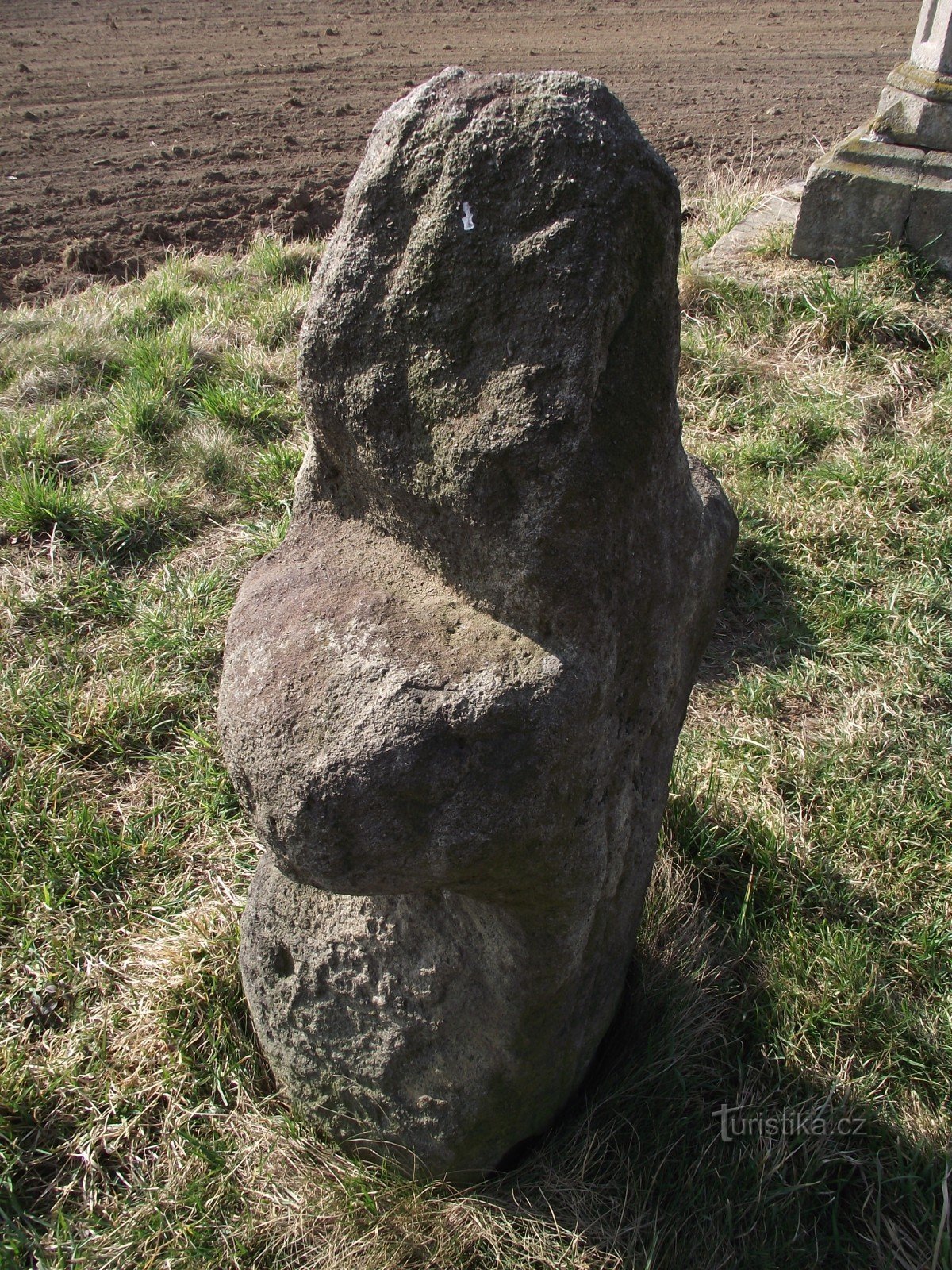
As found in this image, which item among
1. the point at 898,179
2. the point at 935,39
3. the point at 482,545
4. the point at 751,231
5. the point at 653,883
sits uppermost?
the point at 935,39

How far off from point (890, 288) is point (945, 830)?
273 cm

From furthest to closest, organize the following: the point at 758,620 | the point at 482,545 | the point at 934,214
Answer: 1. the point at 934,214
2. the point at 758,620
3. the point at 482,545

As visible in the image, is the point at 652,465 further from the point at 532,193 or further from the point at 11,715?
the point at 11,715

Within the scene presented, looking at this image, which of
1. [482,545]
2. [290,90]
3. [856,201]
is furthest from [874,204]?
[290,90]

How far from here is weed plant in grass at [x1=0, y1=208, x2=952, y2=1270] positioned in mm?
1790

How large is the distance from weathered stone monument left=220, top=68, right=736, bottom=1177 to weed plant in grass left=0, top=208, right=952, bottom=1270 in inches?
21.2

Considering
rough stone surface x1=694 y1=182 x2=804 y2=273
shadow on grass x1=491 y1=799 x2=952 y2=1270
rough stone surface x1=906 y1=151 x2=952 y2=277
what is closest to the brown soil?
rough stone surface x1=694 y1=182 x2=804 y2=273

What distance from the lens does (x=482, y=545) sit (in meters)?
1.31

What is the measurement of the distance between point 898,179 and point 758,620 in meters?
2.42

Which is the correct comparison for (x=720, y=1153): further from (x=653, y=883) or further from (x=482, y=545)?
(x=482, y=545)

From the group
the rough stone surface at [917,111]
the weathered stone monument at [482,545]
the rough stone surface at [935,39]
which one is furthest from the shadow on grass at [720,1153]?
the rough stone surface at [935,39]

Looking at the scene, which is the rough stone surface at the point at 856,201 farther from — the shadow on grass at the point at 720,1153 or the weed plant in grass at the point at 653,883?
the shadow on grass at the point at 720,1153

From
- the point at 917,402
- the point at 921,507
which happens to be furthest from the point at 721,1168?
the point at 917,402

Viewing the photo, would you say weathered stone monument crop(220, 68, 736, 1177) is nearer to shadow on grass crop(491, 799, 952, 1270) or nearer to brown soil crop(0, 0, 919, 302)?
shadow on grass crop(491, 799, 952, 1270)
